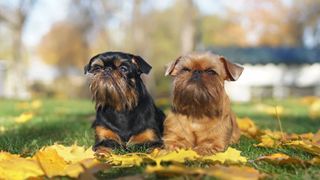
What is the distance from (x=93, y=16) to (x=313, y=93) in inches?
663

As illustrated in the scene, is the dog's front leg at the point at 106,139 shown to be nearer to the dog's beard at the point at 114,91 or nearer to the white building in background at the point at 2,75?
the dog's beard at the point at 114,91

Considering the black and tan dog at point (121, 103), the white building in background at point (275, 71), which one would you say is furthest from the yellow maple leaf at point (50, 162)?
the white building in background at point (275, 71)

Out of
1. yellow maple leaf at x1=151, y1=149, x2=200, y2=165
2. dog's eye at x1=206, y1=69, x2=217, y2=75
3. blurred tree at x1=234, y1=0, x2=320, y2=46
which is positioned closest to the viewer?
yellow maple leaf at x1=151, y1=149, x2=200, y2=165

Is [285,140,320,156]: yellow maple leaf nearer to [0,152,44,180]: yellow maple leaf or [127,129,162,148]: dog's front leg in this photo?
[127,129,162,148]: dog's front leg

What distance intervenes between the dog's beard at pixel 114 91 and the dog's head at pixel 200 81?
445mm

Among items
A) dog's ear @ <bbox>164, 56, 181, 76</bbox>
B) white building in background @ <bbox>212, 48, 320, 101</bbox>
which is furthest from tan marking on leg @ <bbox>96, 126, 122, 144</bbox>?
white building in background @ <bbox>212, 48, 320, 101</bbox>

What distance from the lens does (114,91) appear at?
5.04m

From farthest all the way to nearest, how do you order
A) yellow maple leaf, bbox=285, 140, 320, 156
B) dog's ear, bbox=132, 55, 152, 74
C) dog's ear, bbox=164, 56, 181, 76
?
1. dog's ear, bbox=132, 55, 152, 74
2. dog's ear, bbox=164, 56, 181, 76
3. yellow maple leaf, bbox=285, 140, 320, 156

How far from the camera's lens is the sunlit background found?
3061 cm

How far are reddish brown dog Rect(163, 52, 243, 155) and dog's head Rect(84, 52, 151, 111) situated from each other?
15.5 inches

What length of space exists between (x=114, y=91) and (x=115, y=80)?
0.11 meters

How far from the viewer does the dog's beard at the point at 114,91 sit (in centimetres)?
502

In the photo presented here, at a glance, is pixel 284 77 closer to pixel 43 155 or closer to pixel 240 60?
pixel 240 60

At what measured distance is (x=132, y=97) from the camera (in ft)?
17.2
